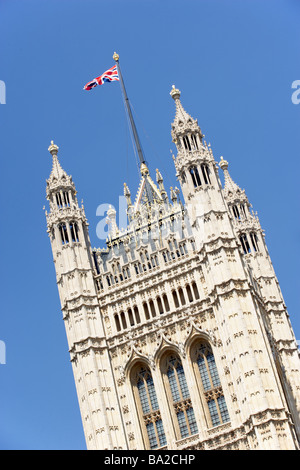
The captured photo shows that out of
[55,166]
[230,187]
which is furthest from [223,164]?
[55,166]

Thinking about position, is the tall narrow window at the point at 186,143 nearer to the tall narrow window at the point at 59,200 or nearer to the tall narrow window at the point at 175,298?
the tall narrow window at the point at 59,200

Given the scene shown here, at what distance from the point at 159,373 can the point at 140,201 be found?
15.9 metres

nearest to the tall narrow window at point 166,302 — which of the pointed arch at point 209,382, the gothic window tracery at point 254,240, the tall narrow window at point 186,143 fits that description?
the pointed arch at point 209,382

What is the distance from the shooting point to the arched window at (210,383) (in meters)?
54.9

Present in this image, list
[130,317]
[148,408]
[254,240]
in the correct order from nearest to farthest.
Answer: [148,408] < [130,317] < [254,240]

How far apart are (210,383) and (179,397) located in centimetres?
212

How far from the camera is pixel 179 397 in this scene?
185ft

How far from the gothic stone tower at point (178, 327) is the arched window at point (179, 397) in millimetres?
62

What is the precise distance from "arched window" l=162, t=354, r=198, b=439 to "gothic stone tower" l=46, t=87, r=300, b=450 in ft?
0.20

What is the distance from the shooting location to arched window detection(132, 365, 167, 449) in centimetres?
5588

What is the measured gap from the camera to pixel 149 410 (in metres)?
56.7

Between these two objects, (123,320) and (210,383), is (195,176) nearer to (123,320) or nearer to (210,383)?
(123,320)
